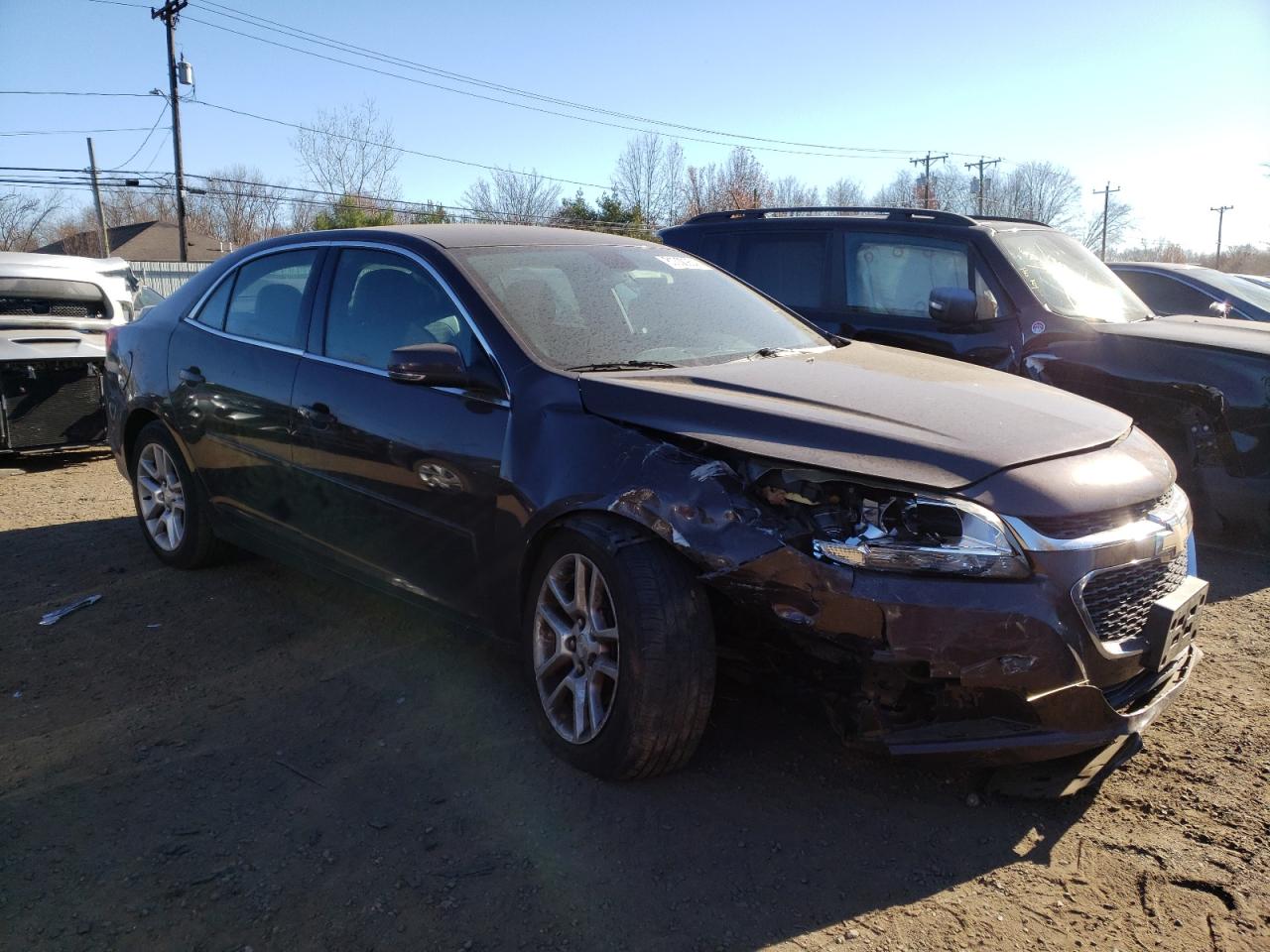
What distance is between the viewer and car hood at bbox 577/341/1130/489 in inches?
107

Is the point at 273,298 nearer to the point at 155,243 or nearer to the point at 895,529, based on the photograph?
the point at 895,529

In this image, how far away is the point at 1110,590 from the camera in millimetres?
2732

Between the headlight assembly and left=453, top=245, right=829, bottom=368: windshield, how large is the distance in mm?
1039

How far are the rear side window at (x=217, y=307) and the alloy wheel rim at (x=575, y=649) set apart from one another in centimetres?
260

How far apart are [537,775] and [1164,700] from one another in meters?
1.94

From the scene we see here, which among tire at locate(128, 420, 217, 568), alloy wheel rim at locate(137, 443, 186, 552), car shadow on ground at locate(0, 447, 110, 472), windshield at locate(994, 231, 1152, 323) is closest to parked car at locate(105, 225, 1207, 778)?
tire at locate(128, 420, 217, 568)

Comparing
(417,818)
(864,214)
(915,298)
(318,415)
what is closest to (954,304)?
(915,298)

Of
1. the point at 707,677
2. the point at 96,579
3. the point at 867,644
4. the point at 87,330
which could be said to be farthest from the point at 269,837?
the point at 87,330

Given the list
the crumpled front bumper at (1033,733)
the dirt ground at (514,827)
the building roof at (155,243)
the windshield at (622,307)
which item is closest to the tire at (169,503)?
the dirt ground at (514,827)

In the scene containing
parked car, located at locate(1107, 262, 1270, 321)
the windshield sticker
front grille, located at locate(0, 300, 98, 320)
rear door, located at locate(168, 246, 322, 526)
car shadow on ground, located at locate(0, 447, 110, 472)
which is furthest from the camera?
parked car, located at locate(1107, 262, 1270, 321)

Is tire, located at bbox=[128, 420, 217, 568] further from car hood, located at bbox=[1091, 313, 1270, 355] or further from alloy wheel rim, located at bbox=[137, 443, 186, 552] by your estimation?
car hood, located at bbox=[1091, 313, 1270, 355]

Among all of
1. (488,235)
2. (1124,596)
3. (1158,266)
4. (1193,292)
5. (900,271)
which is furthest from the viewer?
(1158,266)

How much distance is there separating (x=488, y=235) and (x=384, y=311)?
0.56 metres

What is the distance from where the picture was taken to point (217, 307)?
4.86m
